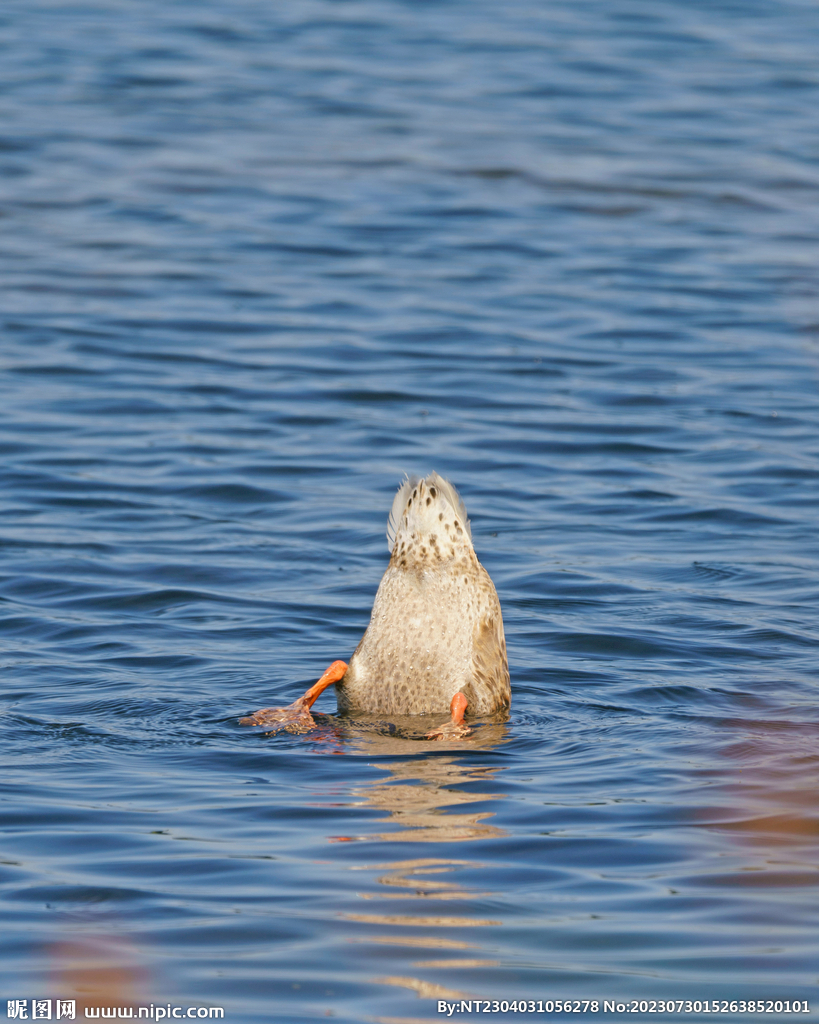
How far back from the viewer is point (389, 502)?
36.3ft

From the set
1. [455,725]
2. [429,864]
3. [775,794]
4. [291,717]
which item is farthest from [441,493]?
[429,864]

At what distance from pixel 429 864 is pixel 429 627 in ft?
6.87

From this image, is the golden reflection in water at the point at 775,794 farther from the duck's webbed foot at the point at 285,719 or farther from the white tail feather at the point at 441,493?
the duck's webbed foot at the point at 285,719

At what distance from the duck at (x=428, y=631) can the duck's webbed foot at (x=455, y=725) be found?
16cm

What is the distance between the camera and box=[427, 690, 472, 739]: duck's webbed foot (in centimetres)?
704

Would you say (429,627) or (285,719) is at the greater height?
(429,627)

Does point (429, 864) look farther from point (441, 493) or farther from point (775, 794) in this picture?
point (441, 493)

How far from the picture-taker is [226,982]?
15.4 ft

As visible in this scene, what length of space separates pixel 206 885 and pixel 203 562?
455cm

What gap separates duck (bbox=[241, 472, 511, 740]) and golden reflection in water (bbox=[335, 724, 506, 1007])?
0.36 m

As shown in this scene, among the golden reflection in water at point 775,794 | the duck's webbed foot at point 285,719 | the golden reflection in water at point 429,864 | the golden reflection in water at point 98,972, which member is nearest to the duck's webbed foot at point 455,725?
the golden reflection in water at point 429,864

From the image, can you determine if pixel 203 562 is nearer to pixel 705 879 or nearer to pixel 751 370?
pixel 705 879

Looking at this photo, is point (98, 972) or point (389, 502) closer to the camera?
point (98, 972)

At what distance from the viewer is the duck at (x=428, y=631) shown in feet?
24.4
